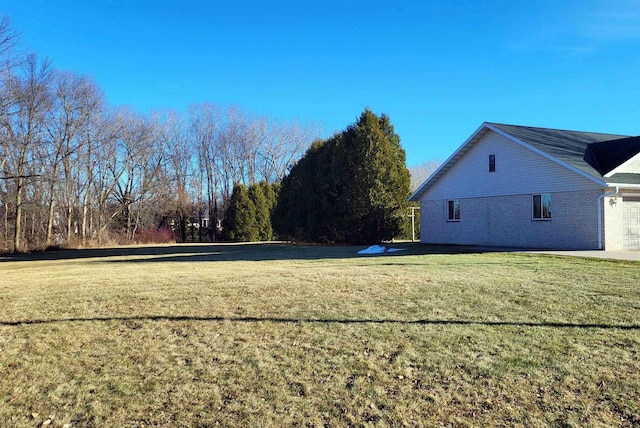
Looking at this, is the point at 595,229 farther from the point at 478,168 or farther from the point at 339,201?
the point at 339,201

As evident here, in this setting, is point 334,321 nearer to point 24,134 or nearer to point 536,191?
point 536,191

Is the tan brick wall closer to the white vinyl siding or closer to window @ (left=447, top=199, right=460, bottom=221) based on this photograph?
the white vinyl siding

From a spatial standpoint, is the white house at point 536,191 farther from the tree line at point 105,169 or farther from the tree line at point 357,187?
the tree line at point 105,169

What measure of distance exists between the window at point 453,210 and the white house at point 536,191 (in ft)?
0.16

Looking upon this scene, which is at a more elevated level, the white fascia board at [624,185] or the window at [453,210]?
the white fascia board at [624,185]

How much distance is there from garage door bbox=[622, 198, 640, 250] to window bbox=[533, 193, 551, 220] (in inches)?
98.1

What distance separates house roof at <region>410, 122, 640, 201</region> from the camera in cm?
1689

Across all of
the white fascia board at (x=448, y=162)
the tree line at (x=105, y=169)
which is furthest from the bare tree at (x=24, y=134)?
the white fascia board at (x=448, y=162)

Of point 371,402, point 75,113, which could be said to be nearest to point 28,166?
point 75,113

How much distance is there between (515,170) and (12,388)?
19.4 m

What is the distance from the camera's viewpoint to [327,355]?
4691 millimetres

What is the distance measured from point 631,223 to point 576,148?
3.97 meters

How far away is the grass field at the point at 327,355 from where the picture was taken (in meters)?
3.47

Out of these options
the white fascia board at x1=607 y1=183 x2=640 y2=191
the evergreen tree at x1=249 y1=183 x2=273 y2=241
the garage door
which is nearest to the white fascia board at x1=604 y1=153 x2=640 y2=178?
the white fascia board at x1=607 y1=183 x2=640 y2=191
